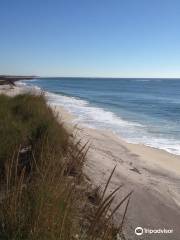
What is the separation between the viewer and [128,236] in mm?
4535

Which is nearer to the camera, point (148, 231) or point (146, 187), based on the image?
point (148, 231)

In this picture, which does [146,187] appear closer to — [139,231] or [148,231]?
[148,231]

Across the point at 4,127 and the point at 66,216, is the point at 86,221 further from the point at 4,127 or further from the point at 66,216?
the point at 4,127

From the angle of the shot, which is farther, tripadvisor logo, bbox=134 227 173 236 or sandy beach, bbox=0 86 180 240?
sandy beach, bbox=0 86 180 240

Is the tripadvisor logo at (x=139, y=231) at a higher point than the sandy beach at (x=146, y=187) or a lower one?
higher

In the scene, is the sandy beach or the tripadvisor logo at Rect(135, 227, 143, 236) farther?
the sandy beach

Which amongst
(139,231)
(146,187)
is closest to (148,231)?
(139,231)

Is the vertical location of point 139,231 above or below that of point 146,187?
above

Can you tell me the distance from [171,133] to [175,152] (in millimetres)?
4623

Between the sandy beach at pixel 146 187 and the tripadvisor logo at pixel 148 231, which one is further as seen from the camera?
the sandy beach at pixel 146 187

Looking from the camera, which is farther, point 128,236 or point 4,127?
point 4,127

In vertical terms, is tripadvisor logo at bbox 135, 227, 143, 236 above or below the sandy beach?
above

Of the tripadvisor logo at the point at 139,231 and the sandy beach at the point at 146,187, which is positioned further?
the sandy beach at the point at 146,187

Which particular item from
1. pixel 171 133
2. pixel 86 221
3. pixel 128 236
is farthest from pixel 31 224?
pixel 171 133
